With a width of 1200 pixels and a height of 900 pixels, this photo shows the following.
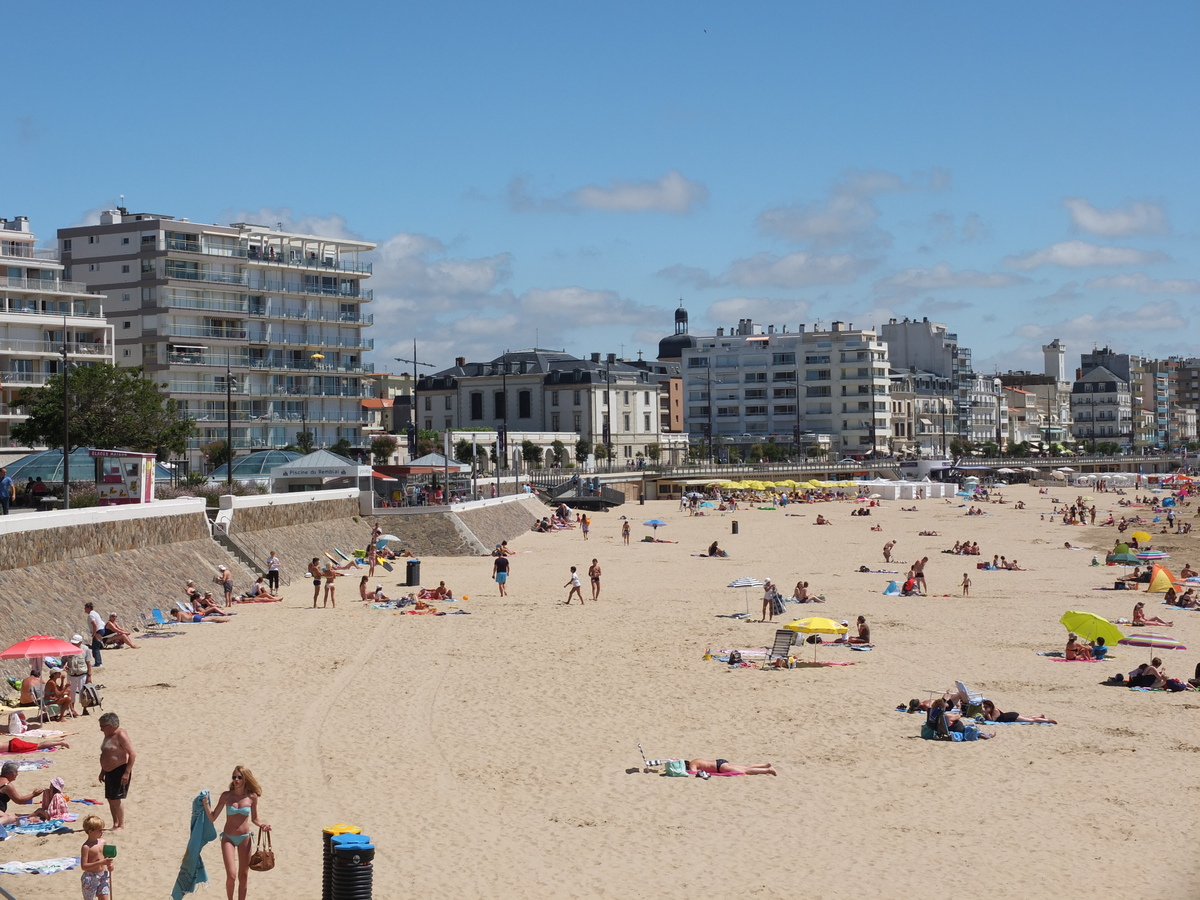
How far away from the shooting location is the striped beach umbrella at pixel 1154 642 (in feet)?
77.4

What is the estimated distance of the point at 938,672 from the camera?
20.9 meters

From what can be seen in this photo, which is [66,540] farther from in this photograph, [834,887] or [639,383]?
[639,383]

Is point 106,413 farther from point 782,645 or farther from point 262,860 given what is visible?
point 262,860

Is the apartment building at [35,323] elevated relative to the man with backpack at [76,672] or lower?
elevated

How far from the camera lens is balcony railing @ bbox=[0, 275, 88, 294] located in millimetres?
53969

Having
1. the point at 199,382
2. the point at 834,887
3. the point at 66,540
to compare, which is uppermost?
the point at 199,382

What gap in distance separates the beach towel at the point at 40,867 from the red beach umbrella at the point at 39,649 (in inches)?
256

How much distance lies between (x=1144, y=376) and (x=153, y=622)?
573 feet

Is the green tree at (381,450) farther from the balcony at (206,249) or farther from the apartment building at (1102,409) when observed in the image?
the apartment building at (1102,409)

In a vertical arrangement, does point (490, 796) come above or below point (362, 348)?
below

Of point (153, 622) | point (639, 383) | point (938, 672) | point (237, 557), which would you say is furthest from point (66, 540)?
point (639, 383)

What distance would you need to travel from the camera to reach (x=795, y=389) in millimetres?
124062

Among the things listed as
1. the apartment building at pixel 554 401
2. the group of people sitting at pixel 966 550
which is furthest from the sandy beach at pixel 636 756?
the apartment building at pixel 554 401

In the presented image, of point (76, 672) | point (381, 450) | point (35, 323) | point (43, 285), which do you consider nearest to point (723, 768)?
point (76, 672)
